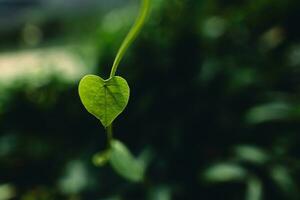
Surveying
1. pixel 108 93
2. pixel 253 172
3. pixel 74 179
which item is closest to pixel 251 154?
pixel 253 172

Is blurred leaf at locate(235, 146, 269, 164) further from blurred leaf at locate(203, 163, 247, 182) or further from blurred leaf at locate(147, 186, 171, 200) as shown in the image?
blurred leaf at locate(147, 186, 171, 200)

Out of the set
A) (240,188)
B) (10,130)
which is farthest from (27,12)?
(240,188)

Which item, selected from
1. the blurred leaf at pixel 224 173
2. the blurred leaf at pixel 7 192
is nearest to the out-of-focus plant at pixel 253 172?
the blurred leaf at pixel 224 173

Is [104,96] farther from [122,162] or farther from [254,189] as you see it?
[254,189]

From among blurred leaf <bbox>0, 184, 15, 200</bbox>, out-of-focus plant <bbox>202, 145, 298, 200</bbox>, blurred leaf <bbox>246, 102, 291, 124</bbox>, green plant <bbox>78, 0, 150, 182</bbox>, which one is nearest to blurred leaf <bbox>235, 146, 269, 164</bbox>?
out-of-focus plant <bbox>202, 145, 298, 200</bbox>

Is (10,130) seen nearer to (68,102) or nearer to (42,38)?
(68,102)

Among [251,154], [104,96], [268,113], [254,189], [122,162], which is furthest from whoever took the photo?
[268,113]
